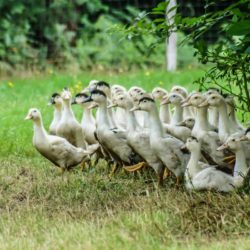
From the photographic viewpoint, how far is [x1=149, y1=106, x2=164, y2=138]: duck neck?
6.91 metres

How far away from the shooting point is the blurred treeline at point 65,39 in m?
17.0

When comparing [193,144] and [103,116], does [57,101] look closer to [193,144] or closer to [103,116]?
[103,116]

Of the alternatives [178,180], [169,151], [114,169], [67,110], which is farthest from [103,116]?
[178,180]

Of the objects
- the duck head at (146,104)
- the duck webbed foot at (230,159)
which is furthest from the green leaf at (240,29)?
the duck head at (146,104)

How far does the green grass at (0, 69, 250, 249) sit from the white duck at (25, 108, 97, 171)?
0.13m

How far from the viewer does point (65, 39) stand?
17625mm

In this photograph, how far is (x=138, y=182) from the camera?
721 cm

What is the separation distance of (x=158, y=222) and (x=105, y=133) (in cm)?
210

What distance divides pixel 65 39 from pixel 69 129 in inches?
376

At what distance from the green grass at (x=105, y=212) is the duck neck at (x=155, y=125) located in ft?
1.35

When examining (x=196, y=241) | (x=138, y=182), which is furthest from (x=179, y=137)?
(x=196, y=241)

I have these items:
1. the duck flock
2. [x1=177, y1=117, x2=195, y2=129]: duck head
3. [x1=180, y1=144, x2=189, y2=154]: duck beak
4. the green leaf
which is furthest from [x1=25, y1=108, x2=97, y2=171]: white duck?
the green leaf

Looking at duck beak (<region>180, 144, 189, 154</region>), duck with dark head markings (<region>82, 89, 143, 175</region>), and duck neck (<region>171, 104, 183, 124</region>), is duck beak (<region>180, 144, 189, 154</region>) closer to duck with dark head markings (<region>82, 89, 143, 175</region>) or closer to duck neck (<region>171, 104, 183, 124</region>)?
duck with dark head markings (<region>82, 89, 143, 175</region>)

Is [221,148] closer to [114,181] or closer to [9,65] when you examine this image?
[114,181]
